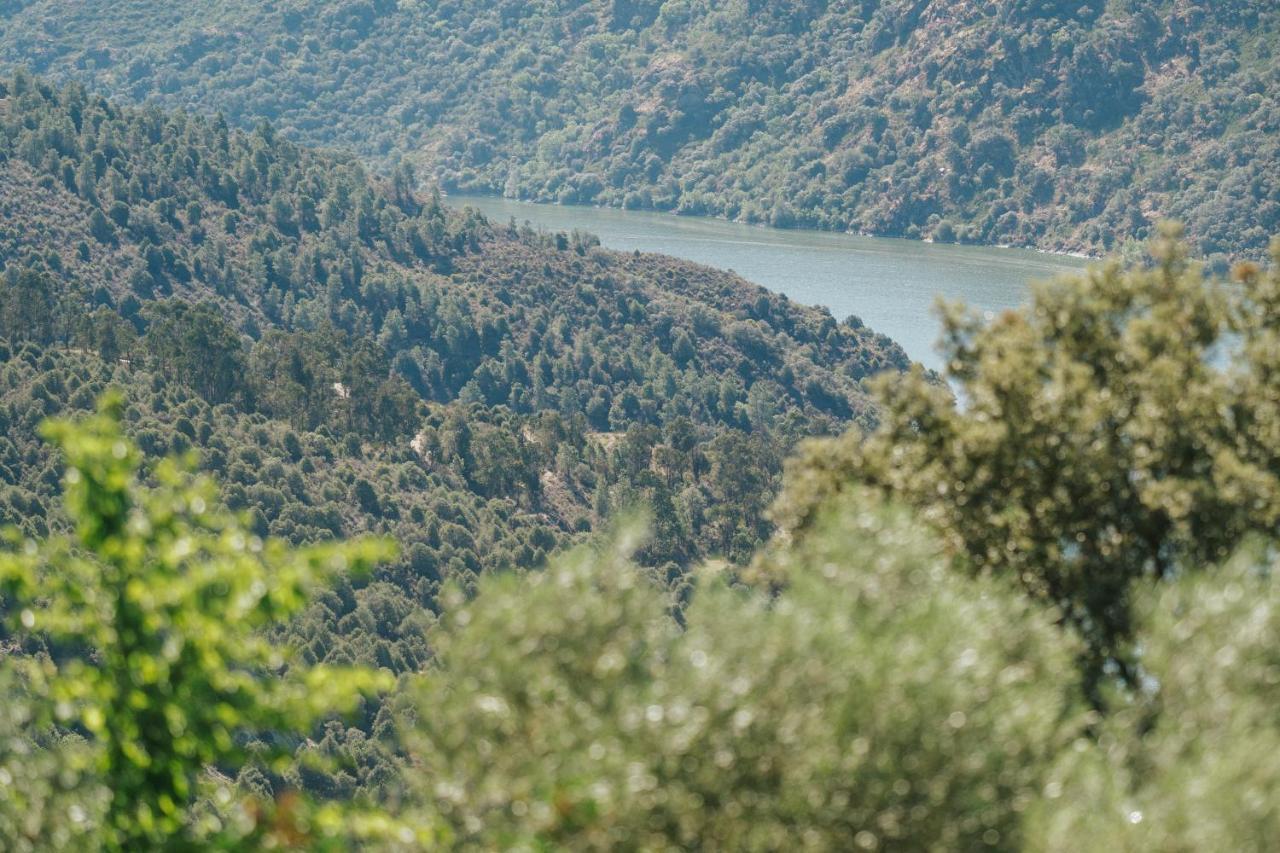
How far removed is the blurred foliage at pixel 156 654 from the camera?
10492mm

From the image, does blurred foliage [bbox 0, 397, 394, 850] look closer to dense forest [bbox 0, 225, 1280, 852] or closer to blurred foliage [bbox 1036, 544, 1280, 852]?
dense forest [bbox 0, 225, 1280, 852]

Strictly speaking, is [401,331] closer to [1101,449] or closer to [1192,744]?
[1101,449]

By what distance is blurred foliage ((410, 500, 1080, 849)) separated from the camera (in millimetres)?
10289

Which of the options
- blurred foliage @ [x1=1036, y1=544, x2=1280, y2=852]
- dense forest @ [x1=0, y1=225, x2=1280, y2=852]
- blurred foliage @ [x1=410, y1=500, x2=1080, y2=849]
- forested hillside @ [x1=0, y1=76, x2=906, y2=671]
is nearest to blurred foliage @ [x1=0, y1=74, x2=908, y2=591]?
forested hillside @ [x1=0, y1=76, x2=906, y2=671]

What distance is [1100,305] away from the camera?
52.7 feet

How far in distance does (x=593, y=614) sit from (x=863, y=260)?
175 m

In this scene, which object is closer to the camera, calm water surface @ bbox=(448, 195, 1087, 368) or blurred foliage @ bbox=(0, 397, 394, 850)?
blurred foliage @ bbox=(0, 397, 394, 850)

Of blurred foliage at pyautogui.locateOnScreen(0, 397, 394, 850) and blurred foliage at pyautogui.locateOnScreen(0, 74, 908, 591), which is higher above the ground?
blurred foliage at pyautogui.locateOnScreen(0, 397, 394, 850)

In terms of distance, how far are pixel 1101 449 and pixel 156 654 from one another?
25.7 ft

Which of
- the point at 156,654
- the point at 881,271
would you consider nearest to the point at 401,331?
the point at 881,271

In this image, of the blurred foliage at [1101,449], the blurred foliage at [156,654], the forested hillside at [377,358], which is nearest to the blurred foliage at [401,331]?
the forested hillside at [377,358]

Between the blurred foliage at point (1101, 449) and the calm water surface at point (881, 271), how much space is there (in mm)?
113845

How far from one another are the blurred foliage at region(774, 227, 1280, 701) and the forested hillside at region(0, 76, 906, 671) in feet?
136

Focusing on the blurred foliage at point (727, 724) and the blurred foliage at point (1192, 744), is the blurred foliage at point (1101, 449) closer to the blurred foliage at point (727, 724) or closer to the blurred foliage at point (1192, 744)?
the blurred foliage at point (1192, 744)
